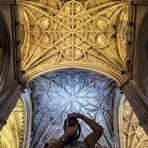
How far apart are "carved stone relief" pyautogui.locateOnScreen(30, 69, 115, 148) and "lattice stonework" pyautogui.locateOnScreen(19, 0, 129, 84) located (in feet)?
7.15

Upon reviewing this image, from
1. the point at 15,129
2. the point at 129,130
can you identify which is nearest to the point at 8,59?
the point at 15,129

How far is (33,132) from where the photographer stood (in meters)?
18.1

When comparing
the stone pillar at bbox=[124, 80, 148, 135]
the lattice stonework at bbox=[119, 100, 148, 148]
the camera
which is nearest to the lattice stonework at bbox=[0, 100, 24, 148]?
the lattice stonework at bbox=[119, 100, 148, 148]

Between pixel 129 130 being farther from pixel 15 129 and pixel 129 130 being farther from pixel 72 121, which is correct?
pixel 72 121

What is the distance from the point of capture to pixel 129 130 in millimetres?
18453

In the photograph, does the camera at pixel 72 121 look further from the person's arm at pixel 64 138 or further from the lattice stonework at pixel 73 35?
the lattice stonework at pixel 73 35

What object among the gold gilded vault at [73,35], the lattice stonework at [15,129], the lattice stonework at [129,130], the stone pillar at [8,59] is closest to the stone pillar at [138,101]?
the gold gilded vault at [73,35]

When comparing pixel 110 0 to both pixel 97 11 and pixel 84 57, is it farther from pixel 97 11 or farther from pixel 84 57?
pixel 84 57

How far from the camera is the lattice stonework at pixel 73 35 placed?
14984mm

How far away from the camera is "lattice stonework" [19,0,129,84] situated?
15.0 m

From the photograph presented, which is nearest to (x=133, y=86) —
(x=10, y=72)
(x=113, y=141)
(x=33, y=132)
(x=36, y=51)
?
(x=10, y=72)

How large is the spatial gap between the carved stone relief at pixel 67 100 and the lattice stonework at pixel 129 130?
2.10 feet

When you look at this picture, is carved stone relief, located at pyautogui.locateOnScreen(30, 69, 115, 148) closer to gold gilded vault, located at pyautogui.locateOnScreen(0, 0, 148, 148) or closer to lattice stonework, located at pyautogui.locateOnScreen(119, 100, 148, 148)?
lattice stonework, located at pyautogui.locateOnScreen(119, 100, 148, 148)

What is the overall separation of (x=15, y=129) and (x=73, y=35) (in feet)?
19.4
